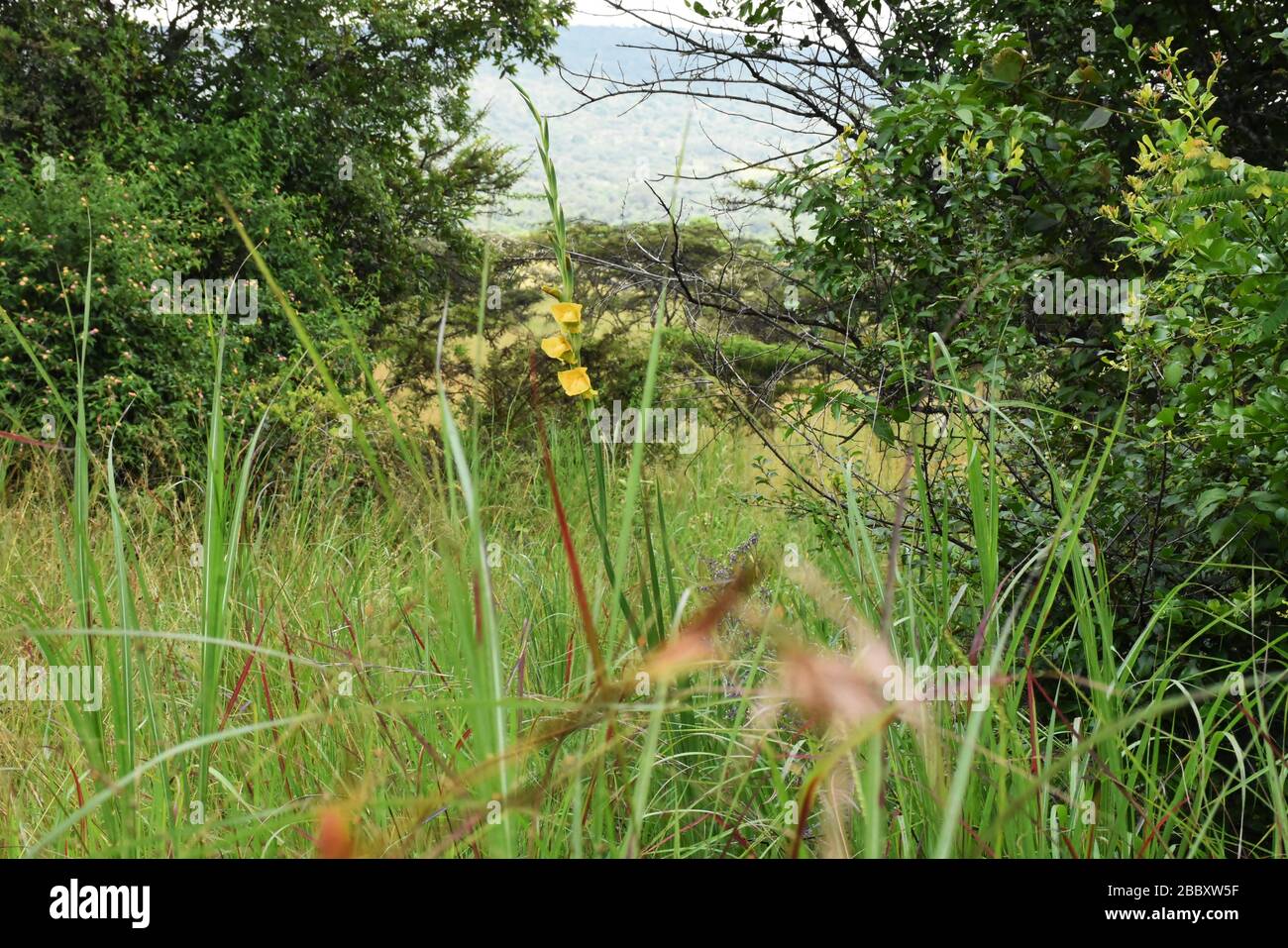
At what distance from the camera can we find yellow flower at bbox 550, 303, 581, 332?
3.38 ft

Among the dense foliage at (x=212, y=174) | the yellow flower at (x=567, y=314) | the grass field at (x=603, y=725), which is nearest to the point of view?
the grass field at (x=603, y=725)

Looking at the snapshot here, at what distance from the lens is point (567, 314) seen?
104cm

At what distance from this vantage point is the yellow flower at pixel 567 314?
1029mm

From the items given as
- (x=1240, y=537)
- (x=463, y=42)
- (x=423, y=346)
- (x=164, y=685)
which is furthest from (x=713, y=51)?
(x=463, y=42)

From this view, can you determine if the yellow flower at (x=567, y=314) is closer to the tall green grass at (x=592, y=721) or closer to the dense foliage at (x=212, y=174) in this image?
the tall green grass at (x=592, y=721)

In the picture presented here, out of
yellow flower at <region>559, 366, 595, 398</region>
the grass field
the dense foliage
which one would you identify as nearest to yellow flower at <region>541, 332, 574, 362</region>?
yellow flower at <region>559, 366, 595, 398</region>

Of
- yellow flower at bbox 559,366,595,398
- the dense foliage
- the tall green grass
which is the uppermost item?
the dense foliage

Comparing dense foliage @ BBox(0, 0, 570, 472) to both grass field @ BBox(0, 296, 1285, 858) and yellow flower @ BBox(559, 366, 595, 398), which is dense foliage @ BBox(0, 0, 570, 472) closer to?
grass field @ BBox(0, 296, 1285, 858)

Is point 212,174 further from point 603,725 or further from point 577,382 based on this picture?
point 603,725

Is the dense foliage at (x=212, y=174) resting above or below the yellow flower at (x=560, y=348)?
above

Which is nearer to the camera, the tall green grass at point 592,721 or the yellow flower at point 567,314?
the tall green grass at point 592,721

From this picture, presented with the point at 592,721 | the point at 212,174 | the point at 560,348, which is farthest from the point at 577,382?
the point at 212,174

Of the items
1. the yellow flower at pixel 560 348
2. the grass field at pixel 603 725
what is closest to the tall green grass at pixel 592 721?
the grass field at pixel 603 725

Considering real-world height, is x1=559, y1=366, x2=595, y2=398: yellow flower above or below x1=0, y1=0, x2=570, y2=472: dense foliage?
below
